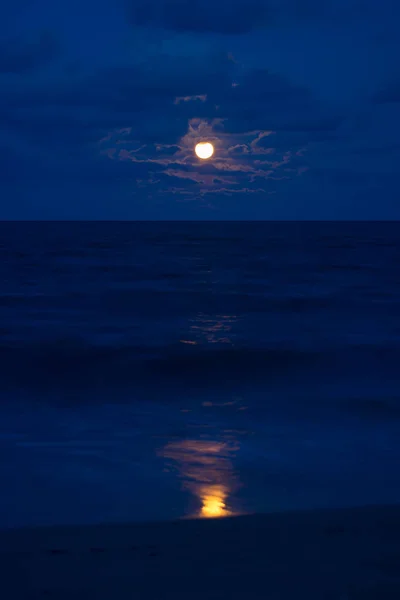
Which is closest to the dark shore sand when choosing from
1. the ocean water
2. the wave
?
the ocean water

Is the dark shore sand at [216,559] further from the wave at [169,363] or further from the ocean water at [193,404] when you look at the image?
the wave at [169,363]

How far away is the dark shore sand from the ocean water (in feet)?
1.51

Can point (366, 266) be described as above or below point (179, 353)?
above

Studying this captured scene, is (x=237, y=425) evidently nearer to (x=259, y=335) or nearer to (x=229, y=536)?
(x=229, y=536)

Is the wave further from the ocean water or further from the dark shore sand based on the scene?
the dark shore sand

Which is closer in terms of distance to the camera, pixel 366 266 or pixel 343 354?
pixel 343 354

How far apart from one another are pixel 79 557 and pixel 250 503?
70.8 inches

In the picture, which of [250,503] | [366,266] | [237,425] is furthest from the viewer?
[366,266]

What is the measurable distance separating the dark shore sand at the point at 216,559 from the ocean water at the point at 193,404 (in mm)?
459

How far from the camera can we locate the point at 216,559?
4.50 metres

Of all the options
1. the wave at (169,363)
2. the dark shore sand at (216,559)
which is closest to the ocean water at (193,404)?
the wave at (169,363)

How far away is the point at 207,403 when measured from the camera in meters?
10.4

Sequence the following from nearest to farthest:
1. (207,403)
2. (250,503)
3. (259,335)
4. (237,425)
A: (250,503) < (237,425) < (207,403) < (259,335)

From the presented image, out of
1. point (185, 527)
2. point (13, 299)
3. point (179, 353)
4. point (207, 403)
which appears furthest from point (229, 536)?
point (13, 299)
